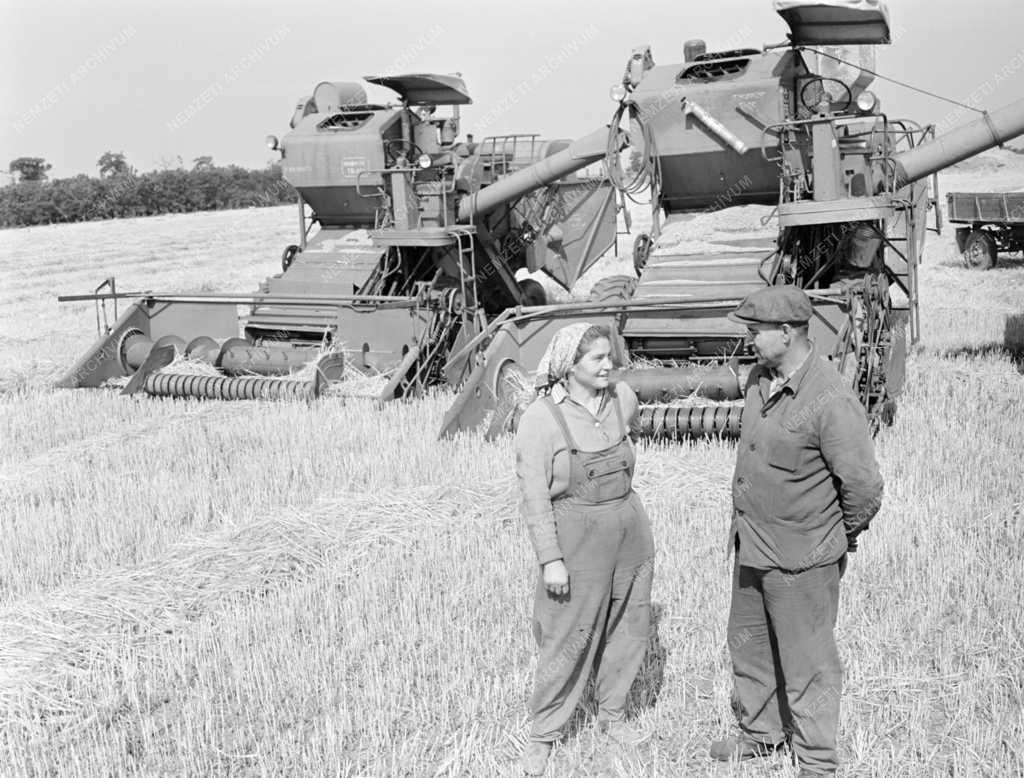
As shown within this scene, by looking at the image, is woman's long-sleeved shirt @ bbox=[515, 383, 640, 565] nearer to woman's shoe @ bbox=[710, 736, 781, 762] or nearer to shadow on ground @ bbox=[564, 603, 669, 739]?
shadow on ground @ bbox=[564, 603, 669, 739]

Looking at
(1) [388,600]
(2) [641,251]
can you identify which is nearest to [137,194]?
(2) [641,251]

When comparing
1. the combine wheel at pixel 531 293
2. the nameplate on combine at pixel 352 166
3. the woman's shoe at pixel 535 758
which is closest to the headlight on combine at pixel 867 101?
the combine wheel at pixel 531 293

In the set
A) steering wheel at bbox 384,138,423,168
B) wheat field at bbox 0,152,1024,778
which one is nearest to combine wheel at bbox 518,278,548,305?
steering wheel at bbox 384,138,423,168

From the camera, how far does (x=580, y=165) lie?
11141mm

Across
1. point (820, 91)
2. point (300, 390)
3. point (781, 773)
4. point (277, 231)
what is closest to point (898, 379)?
point (820, 91)

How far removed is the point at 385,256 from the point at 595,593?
28.2ft

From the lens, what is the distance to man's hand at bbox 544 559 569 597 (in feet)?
12.5

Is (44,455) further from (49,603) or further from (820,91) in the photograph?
(820,91)

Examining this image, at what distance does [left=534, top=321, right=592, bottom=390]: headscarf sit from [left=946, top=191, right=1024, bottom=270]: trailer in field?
57.4ft

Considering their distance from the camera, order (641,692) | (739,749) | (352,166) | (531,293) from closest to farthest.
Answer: (739,749) → (641,692) → (352,166) → (531,293)

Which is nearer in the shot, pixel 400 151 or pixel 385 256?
pixel 385 256

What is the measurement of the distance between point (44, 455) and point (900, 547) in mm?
6204

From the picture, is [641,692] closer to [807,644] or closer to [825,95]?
[807,644]

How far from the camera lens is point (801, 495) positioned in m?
3.67
